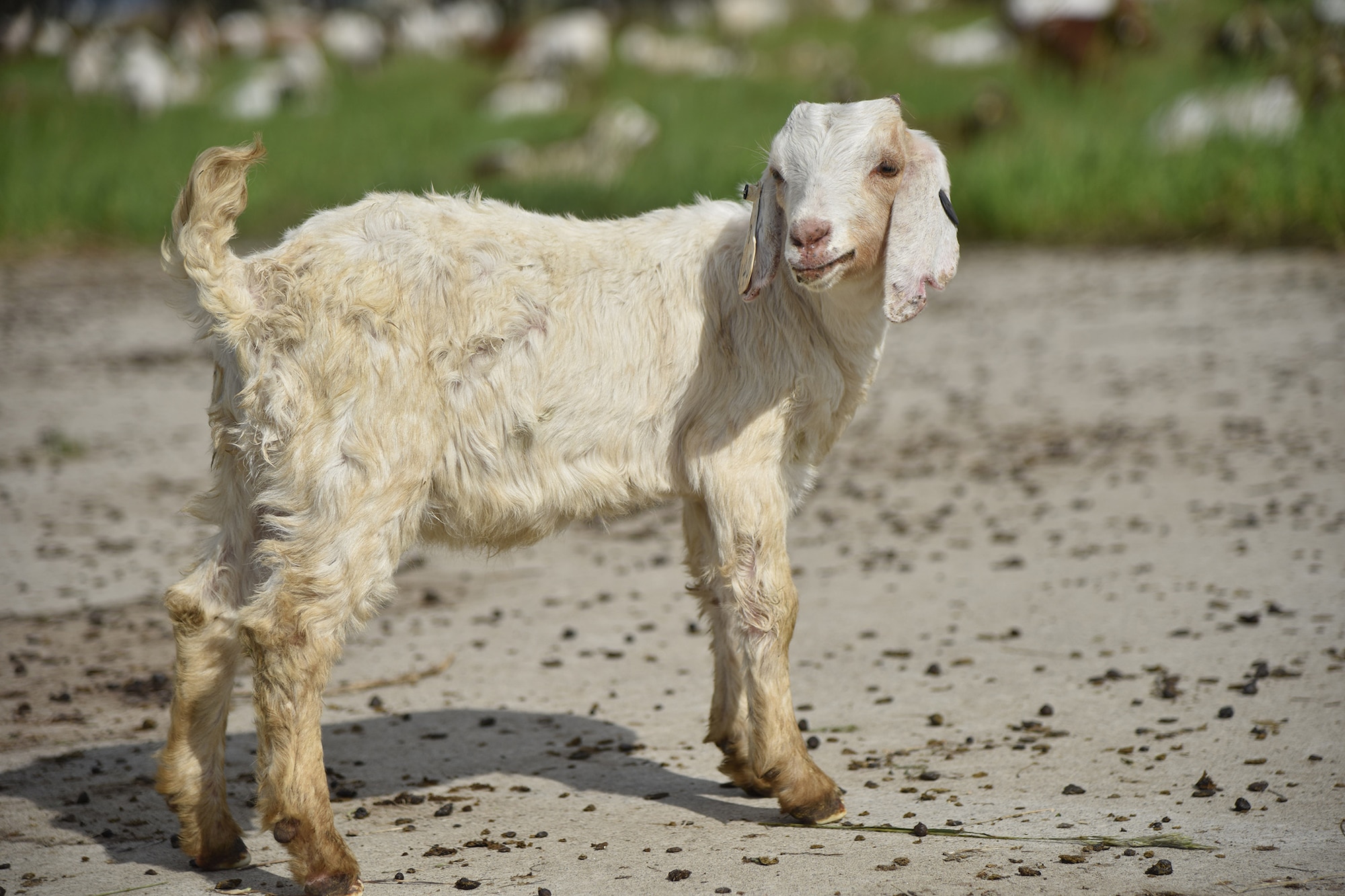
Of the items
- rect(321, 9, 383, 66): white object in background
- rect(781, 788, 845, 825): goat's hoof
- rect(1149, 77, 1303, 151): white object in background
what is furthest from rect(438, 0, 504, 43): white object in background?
rect(781, 788, 845, 825): goat's hoof

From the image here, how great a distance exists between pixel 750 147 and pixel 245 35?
1223 inches

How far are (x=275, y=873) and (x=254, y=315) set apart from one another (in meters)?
1.54

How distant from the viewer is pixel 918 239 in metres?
3.79

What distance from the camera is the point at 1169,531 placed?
6.43 meters

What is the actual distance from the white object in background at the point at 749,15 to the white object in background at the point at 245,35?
11.6 metres

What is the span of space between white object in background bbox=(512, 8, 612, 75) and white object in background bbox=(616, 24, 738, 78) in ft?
2.07

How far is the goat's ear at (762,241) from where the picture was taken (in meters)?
3.82

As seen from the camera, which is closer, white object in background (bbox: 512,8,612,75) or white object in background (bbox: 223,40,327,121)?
white object in background (bbox: 223,40,327,121)

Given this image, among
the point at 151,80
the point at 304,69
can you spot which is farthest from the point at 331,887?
the point at 304,69

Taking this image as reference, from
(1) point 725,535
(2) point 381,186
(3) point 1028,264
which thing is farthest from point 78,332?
(1) point 725,535

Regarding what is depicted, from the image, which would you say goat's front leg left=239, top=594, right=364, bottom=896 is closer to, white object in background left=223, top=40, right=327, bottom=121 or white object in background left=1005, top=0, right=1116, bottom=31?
white object in background left=1005, top=0, right=1116, bottom=31

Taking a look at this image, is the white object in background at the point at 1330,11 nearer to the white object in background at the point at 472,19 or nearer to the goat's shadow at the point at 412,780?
the goat's shadow at the point at 412,780

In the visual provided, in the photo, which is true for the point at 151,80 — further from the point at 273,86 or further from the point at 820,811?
the point at 820,811

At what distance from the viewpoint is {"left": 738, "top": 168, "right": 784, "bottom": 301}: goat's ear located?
382 cm
